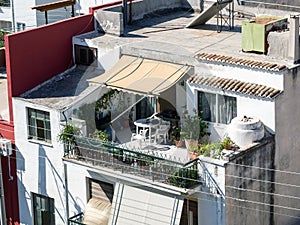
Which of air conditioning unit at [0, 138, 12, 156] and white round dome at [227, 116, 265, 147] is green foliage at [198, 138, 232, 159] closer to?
white round dome at [227, 116, 265, 147]

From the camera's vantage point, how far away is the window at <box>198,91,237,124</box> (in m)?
29.9

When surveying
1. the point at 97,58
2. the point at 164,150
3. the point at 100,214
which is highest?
the point at 97,58

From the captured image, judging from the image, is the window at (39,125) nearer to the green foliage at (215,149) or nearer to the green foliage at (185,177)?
the green foliage at (185,177)

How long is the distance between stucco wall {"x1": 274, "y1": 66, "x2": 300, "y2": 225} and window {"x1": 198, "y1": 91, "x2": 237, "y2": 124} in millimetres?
1517

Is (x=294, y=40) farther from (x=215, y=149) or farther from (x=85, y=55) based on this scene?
(x=85, y=55)

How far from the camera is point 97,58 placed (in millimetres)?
33781

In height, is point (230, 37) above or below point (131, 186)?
above

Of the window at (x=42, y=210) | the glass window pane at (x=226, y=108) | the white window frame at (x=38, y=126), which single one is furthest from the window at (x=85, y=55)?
the glass window pane at (x=226, y=108)

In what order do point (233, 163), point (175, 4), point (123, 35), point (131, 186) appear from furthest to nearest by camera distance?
1. point (175, 4)
2. point (123, 35)
3. point (131, 186)
4. point (233, 163)

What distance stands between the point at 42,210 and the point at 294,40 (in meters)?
10.8

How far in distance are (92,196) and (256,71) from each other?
711cm

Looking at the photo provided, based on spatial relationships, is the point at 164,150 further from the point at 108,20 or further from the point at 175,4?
the point at 175,4

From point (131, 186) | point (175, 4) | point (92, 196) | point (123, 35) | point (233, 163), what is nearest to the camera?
point (233, 163)

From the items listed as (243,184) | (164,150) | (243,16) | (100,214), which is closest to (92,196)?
(100,214)
